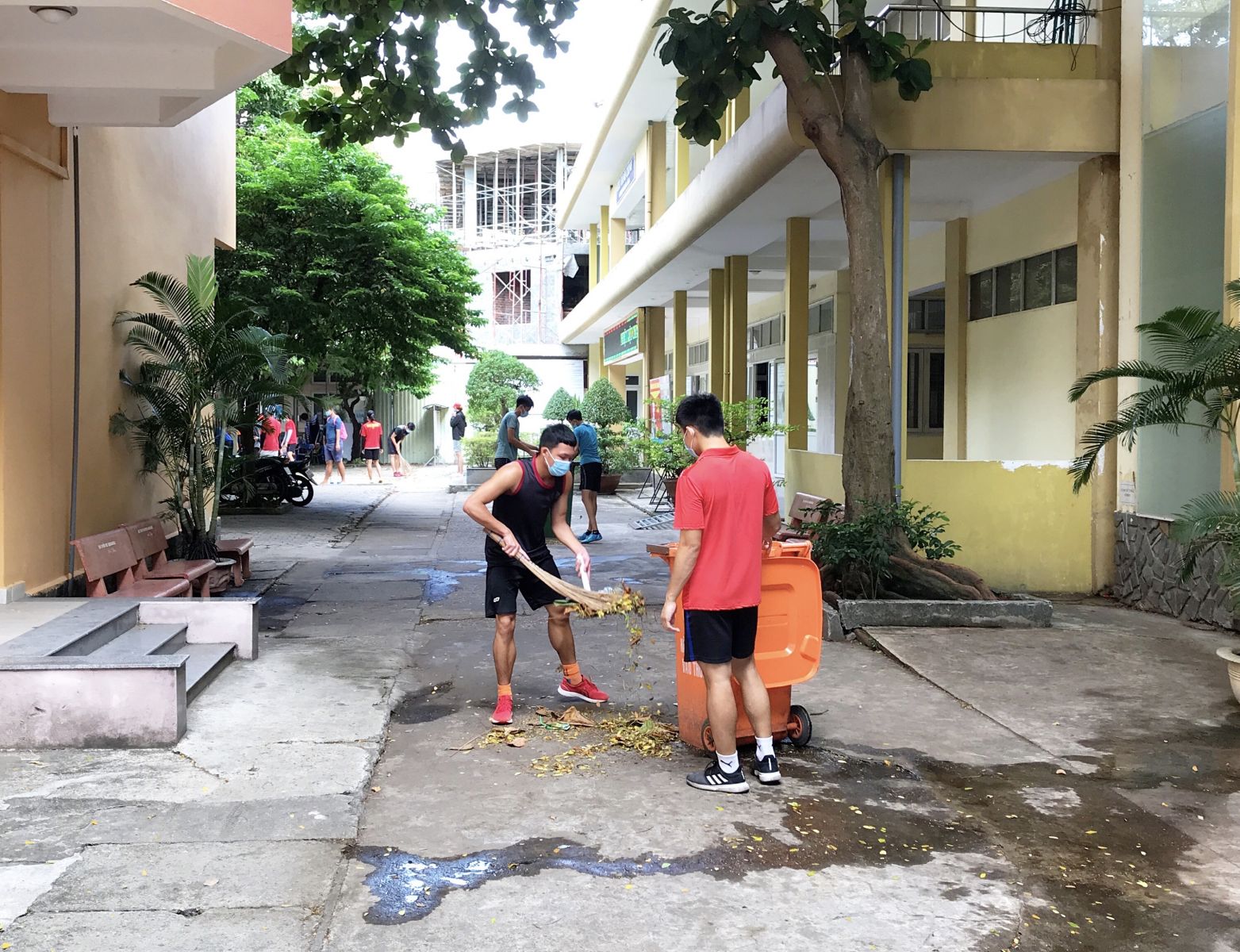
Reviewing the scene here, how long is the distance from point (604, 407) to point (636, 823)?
19353 mm

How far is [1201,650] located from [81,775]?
6.97 meters

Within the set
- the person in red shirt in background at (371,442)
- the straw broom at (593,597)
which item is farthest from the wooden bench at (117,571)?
the person in red shirt in background at (371,442)

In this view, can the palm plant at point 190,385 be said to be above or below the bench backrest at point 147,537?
above

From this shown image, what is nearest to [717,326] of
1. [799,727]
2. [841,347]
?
[841,347]

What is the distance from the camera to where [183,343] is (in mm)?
10328

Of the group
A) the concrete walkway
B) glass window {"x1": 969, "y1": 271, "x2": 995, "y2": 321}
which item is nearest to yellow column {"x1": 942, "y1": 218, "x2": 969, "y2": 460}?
glass window {"x1": 969, "y1": 271, "x2": 995, "y2": 321}

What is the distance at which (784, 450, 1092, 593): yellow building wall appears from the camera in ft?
32.7

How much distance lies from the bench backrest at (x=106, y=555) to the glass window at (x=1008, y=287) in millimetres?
9180

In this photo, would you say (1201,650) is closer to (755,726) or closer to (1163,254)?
(1163,254)

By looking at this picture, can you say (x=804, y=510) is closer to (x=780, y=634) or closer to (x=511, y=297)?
(x=780, y=634)

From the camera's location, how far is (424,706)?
6301mm

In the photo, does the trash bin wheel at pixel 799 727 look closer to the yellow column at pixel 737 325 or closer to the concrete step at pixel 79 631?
the concrete step at pixel 79 631

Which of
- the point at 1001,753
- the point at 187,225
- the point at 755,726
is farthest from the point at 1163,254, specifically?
the point at 187,225

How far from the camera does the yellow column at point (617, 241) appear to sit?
2853cm
